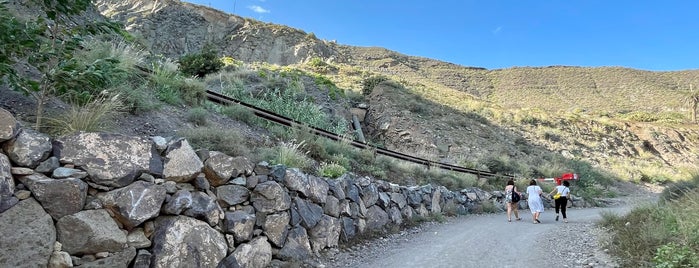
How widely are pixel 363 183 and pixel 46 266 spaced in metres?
5.79

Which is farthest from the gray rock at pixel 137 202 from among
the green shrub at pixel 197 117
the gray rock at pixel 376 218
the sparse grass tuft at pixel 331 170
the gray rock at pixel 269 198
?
the gray rock at pixel 376 218

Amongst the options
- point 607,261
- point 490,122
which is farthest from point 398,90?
point 607,261

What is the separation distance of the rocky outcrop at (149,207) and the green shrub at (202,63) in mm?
14622

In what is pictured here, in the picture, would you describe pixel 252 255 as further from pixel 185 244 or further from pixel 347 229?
pixel 347 229

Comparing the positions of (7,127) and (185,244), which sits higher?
(7,127)

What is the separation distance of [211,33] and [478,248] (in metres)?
46.1

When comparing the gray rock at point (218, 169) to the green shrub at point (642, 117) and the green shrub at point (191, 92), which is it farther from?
the green shrub at point (642, 117)

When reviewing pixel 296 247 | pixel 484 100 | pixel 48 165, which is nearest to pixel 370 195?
pixel 296 247

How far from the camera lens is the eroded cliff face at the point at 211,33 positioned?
145 ft

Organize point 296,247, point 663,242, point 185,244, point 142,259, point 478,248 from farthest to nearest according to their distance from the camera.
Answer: point 478,248 < point 296,247 < point 663,242 < point 185,244 < point 142,259

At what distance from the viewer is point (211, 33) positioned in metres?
47.7

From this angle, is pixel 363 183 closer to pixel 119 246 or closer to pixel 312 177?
pixel 312 177

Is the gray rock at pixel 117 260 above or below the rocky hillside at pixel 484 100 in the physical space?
below

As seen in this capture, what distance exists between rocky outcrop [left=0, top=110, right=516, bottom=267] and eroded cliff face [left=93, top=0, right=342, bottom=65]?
4038cm
